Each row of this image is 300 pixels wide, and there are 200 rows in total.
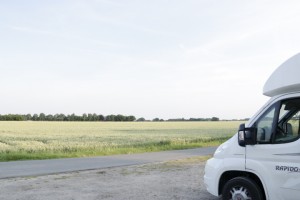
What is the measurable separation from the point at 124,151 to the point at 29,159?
5305 millimetres

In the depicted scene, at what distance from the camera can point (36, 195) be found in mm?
8930

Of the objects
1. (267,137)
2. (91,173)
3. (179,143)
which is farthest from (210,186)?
(179,143)

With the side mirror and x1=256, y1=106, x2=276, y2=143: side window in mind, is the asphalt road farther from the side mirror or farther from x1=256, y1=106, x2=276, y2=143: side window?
x1=256, y1=106, x2=276, y2=143: side window

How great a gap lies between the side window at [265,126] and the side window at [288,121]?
11cm

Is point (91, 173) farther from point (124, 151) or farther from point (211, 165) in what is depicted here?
point (124, 151)

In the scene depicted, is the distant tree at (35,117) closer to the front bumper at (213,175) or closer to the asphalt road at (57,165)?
the asphalt road at (57,165)

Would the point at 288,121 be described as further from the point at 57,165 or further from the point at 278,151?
the point at 57,165

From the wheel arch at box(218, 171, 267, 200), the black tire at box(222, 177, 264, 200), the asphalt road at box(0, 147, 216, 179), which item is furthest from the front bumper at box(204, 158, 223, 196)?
the asphalt road at box(0, 147, 216, 179)

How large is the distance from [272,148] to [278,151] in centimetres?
11

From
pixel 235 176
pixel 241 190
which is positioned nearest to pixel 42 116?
pixel 235 176

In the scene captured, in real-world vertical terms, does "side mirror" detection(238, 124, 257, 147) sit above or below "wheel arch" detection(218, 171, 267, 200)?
above

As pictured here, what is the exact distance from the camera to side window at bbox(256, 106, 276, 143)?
20.2 feet

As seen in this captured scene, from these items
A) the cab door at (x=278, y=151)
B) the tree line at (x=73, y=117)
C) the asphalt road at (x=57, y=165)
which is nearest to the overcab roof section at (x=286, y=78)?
the cab door at (x=278, y=151)

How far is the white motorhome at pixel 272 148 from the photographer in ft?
19.2
